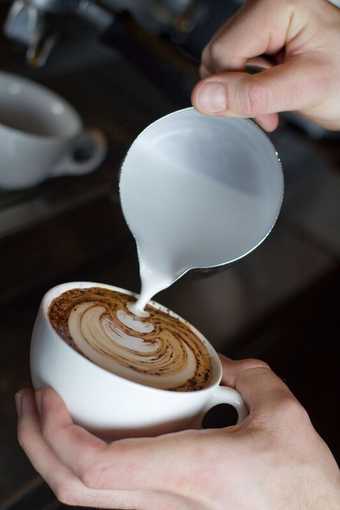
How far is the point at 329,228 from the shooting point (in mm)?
1486

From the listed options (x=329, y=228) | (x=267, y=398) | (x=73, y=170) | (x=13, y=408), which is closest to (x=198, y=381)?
(x=267, y=398)

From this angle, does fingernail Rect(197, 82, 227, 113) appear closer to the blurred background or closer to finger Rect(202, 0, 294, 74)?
finger Rect(202, 0, 294, 74)

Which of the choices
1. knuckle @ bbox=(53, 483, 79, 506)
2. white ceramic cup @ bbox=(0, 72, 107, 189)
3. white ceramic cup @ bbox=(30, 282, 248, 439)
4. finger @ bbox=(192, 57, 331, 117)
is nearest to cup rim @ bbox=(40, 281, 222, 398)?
white ceramic cup @ bbox=(30, 282, 248, 439)

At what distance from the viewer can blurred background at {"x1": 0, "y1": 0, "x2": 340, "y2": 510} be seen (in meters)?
0.98

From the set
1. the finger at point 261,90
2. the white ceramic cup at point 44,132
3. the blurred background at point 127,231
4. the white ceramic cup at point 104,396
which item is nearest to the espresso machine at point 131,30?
the blurred background at point 127,231

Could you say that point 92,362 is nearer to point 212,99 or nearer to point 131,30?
point 212,99

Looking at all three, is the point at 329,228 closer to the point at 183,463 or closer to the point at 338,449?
the point at 338,449

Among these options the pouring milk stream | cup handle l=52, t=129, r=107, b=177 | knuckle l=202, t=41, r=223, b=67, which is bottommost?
cup handle l=52, t=129, r=107, b=177

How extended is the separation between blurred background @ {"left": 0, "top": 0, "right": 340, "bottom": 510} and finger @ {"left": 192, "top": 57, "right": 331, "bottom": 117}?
328 mm

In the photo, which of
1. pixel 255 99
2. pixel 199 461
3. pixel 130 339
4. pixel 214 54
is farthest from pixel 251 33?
pixel 199 461

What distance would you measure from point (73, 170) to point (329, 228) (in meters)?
0.59

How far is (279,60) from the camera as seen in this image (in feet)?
2.84

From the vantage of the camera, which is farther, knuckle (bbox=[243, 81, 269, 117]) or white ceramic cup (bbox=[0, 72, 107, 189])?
white ceramic cup (bbox=[0, 72, 107, 189])

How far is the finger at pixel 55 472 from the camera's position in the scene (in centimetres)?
65
